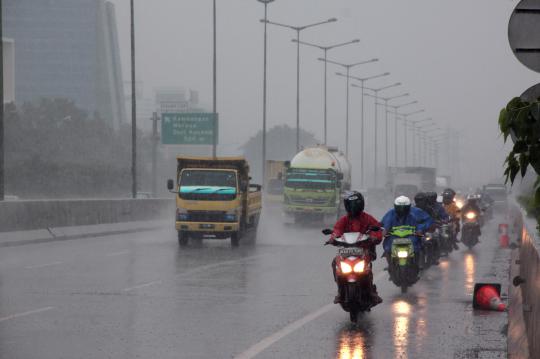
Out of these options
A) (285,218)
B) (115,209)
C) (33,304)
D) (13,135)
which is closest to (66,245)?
(115,209)

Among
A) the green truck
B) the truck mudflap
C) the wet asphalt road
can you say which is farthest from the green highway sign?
the wet asphalt road

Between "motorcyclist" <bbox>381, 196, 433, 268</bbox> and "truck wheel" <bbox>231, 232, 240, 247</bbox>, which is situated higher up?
"motorcyclist" <bbox>381, 196, 433, 268</bbox>

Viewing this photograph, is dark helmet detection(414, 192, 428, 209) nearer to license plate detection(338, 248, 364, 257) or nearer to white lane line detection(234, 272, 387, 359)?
white lane line detection(234, 272, 387, 359)

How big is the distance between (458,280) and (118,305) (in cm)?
755

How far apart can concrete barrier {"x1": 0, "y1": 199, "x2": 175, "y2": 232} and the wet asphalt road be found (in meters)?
3.84

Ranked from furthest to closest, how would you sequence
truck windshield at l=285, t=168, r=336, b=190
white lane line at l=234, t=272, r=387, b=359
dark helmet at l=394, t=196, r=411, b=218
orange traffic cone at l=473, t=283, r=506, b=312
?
truck windshield at l=285, t=168, r=336, b=190 < dark helmet at l=394, t=196, r=411, b=218 < orange traffic cone at l=473, t=283, r=506, b=312 < white lane line at l=234, t=272, r=387, b=359

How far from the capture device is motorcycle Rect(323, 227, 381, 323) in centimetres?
1358

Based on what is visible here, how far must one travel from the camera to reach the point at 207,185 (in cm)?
3111

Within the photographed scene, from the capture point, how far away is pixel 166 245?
3148 centimetres

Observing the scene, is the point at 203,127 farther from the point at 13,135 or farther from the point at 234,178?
the point at 13,135

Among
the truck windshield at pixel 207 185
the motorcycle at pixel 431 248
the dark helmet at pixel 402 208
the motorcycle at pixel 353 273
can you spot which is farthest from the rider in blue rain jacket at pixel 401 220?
the truck windshield at pixel 207 185

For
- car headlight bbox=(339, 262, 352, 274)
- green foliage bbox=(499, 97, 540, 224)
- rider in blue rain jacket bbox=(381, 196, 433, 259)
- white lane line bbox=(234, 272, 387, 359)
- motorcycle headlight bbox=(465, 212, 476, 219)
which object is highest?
green foliage bbox=(499, 97, 540, 224)

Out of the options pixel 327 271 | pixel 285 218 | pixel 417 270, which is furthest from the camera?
pixel 285 218

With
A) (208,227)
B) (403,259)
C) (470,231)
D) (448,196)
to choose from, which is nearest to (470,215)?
(470,231)
